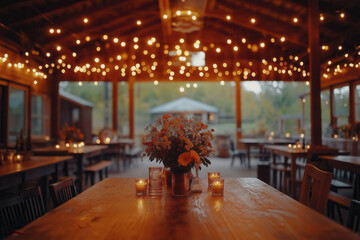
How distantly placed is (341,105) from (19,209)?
8.39 meters

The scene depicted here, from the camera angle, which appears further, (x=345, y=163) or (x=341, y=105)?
(x=341, y=105)

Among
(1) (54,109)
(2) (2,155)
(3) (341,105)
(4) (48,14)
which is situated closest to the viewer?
(2) (2,155)

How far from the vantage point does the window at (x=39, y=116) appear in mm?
8148

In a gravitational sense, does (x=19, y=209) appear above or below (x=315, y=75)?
below

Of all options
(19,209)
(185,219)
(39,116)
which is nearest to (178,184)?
(185,219)

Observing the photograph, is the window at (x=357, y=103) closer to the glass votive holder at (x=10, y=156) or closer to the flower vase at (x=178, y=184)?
the flower vase at (x=178, y=184)

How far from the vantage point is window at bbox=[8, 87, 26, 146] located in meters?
6.77

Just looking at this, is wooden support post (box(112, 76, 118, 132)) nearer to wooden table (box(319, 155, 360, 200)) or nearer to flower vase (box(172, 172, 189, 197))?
wooden table (box(319, 155, 360, 200))

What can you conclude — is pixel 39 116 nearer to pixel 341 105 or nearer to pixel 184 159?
pixel 184 159

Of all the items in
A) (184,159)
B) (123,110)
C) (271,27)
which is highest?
(271,27)

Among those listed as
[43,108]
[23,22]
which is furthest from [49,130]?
[23,22]

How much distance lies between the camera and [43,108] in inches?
347

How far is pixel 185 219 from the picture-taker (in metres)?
1.58

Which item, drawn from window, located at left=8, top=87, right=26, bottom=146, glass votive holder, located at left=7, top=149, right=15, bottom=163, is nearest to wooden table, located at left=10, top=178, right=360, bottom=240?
glass votive holder, located at left=7, top=149, right=15, bottom=163
